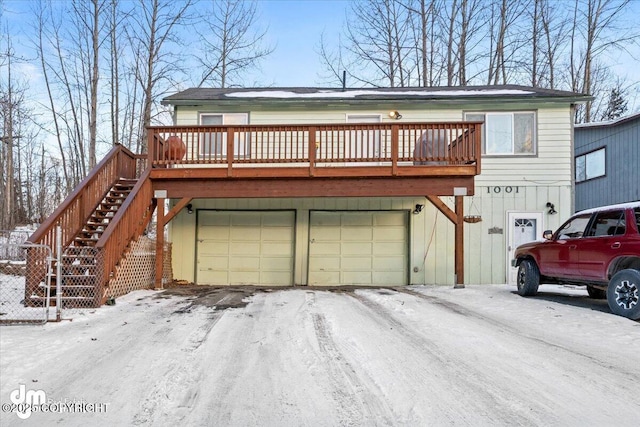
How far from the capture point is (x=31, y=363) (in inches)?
159

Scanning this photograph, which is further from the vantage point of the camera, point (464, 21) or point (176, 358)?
point (464, 21)

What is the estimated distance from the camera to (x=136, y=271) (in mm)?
8336

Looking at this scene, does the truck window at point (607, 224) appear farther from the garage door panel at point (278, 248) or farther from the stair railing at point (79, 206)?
the stair railing at point (79, 206)

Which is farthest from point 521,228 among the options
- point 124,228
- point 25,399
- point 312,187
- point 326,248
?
point 25,399

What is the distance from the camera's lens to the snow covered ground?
3.04m

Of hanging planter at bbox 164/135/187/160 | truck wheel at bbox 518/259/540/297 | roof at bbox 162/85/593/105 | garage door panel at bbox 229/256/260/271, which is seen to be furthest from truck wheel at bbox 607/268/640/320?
hanging planter at bbox 164/135/187/160

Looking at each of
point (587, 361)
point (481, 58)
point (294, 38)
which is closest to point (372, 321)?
point (587, 361)

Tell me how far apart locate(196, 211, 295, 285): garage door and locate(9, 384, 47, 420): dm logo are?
25.0 feet

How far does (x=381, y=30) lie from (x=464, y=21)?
4.07 meters

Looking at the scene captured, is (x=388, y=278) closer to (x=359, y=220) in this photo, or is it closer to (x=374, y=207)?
(x=359, y=220)

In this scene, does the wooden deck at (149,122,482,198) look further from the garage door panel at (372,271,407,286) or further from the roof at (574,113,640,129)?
the roof at (574,113,640,129)

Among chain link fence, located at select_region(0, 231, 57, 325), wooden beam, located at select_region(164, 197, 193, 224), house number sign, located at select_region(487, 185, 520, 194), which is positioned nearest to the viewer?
chain link fence, located at select_region(0, 231, 57, 325)

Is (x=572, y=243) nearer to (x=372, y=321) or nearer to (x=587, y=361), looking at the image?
(x=587, y=361)

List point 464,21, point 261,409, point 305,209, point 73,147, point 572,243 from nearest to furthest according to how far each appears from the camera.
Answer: point 261,409
point 572,243
point 305,209
point 464,21
point 73,147
